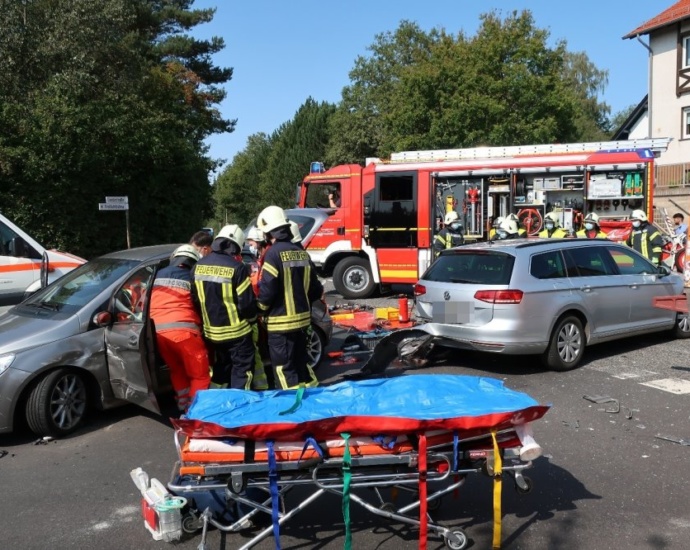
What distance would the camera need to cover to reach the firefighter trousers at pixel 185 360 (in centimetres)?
529

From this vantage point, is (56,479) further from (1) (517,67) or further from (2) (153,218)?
(1) (517,67)

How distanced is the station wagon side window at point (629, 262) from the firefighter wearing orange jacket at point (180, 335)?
17.9ft

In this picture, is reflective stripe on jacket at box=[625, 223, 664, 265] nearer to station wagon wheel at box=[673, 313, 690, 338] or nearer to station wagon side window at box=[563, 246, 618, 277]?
station wagon wheel at box=[673, 313, 690, 338]

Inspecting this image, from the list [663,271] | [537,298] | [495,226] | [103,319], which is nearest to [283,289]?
[103,319]

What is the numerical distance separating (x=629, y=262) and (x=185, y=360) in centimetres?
592

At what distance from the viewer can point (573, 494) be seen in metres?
4.36

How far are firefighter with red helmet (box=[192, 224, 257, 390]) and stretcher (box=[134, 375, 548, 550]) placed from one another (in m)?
1.53

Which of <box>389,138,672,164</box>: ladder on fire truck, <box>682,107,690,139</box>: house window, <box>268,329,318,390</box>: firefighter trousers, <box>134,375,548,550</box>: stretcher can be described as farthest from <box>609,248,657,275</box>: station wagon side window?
<box>682,107,690,139</box>: house window

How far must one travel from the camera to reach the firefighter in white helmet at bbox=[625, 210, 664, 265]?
35.7ft

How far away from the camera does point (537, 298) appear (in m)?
7.14

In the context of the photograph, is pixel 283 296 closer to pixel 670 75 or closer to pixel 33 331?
pixel 33 331

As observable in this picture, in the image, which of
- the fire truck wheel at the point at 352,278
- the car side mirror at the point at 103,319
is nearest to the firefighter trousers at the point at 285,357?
the car side mirror at the point at 103,319

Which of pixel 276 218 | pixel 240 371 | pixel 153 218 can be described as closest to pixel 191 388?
pixel 240 371

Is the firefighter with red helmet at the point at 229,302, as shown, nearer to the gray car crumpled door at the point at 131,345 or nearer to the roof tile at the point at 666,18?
the gray car crumpled door at the point at 131,345
